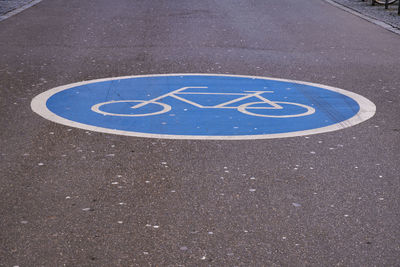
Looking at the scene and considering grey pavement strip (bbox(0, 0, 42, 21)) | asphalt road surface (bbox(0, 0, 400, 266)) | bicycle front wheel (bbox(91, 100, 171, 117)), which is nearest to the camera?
asphalt road surface (bbox(0, 0, 400, 266))

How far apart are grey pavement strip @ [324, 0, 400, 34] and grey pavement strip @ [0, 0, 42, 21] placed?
31.0ft

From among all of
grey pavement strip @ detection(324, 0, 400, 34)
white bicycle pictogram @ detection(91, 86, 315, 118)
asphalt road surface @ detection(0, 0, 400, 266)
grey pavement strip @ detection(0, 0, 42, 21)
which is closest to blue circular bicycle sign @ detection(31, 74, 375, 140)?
white bicycle pictogram @ detection(91, 86, 315, 118)

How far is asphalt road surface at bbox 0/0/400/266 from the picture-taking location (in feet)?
15.2

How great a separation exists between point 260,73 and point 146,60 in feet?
7.29

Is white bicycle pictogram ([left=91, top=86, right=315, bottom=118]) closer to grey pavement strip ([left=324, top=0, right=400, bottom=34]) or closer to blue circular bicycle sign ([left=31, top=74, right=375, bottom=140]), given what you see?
blue circular bicycle sign ([left=31, top=74, right=375, bottom=140])

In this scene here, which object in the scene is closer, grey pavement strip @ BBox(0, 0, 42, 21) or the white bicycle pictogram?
the white bicycle pictogram

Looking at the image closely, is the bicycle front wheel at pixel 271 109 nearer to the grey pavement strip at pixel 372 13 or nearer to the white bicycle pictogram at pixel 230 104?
A: the white bicycle pictogram at pixel 230 104

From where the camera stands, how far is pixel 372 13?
20.1 metres

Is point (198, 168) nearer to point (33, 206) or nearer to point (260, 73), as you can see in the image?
point (33, 206)

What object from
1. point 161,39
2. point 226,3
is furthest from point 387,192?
point 226,3

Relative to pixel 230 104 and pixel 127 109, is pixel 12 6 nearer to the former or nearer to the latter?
pixel 127 109

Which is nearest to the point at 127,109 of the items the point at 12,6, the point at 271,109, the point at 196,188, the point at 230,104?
the point at 230,104

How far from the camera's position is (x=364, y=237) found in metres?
4.88

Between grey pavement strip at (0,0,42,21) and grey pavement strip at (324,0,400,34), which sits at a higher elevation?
grey pavement strip at (324,0,400,34)
